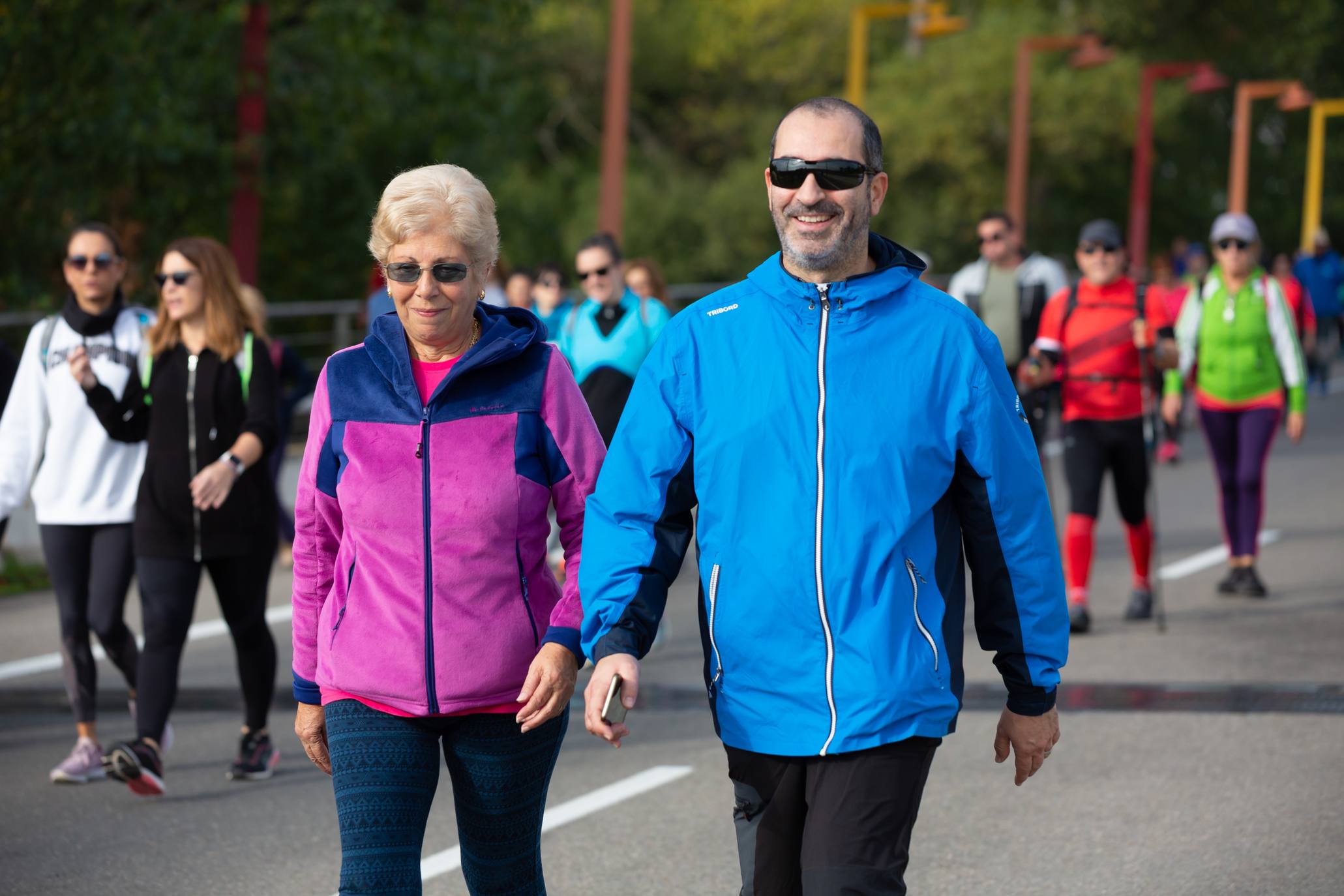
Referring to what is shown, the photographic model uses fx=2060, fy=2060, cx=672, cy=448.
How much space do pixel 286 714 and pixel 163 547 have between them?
1.63m

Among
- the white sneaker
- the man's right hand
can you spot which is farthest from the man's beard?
the white sneaker

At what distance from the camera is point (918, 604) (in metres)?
3.54

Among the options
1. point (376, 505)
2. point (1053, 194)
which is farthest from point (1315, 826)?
point (1053, 194)

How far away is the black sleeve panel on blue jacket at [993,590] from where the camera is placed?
363 cm

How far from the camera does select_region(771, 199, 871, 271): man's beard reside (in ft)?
11.9

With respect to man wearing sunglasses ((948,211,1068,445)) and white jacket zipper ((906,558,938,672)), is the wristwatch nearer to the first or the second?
white jacket zipper ((906,558,938,672))

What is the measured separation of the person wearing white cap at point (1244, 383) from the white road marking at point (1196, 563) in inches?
26.6

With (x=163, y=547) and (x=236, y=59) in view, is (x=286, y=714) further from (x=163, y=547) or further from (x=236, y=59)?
(x=236, y=59)

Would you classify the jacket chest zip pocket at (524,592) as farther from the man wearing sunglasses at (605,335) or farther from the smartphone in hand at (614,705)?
the man wearing sunglasses at (605,335)

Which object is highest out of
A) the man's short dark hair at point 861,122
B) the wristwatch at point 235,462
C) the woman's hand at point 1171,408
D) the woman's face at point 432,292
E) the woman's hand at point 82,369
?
the man's short dark hair at point 861,122

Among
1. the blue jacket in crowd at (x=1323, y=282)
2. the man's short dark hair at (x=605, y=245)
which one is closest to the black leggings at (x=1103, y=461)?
the man's short dark hair at (x=605, y=245)

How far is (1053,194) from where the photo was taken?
2197 inches

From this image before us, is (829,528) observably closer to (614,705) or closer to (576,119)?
(614,705)

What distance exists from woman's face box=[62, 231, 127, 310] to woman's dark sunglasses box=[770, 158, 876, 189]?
3928mm
